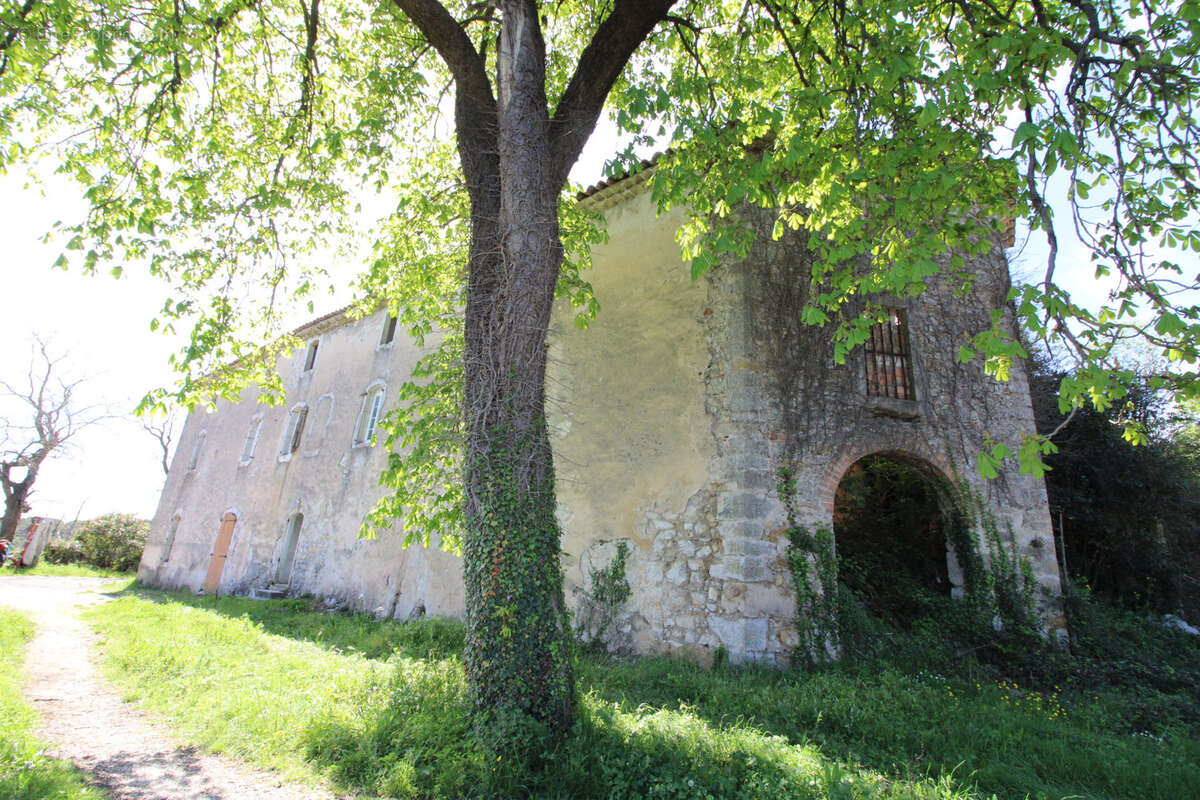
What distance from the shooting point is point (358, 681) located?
542 centimetres

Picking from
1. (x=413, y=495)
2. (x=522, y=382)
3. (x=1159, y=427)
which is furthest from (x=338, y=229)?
(x=1159, y=427)

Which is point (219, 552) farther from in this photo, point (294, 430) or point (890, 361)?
point (890, 361)

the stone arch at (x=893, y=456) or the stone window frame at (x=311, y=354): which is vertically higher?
the stone window frame at (x=311, y=354)

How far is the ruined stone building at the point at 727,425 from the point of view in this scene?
713cm

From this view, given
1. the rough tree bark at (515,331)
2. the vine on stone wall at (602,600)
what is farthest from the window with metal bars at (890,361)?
the rough tree bark at (515,331)

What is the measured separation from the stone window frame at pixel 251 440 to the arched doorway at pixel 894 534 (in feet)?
53.0

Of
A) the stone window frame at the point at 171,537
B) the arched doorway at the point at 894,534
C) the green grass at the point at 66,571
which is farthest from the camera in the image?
the green grass at the point at 66,571

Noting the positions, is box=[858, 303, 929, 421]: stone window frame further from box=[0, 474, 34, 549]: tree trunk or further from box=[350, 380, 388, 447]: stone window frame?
box=[0, 474, 34, 549]: tree trunk

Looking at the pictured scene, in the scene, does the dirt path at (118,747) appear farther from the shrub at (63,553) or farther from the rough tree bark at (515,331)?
the shrub at (63,553)

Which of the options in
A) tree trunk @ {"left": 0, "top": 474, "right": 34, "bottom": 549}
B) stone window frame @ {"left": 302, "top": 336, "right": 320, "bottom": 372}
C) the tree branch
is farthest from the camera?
tree trunk @ {"left": 0, "top": 474, "right": 34, "bottom": 549}

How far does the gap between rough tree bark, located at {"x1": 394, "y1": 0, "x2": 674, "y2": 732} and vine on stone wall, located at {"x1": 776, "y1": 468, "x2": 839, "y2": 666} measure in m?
3.47

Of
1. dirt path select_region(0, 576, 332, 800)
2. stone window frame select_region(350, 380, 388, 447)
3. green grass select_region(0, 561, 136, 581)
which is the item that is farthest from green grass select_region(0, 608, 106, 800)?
green grass select_region(0, 561, 136, 581)

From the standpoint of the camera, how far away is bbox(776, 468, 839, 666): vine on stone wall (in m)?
6.75

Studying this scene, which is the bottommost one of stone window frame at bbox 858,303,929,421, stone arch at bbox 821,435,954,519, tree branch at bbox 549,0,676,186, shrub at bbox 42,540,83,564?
shrub at bbox 42,540,83,564
